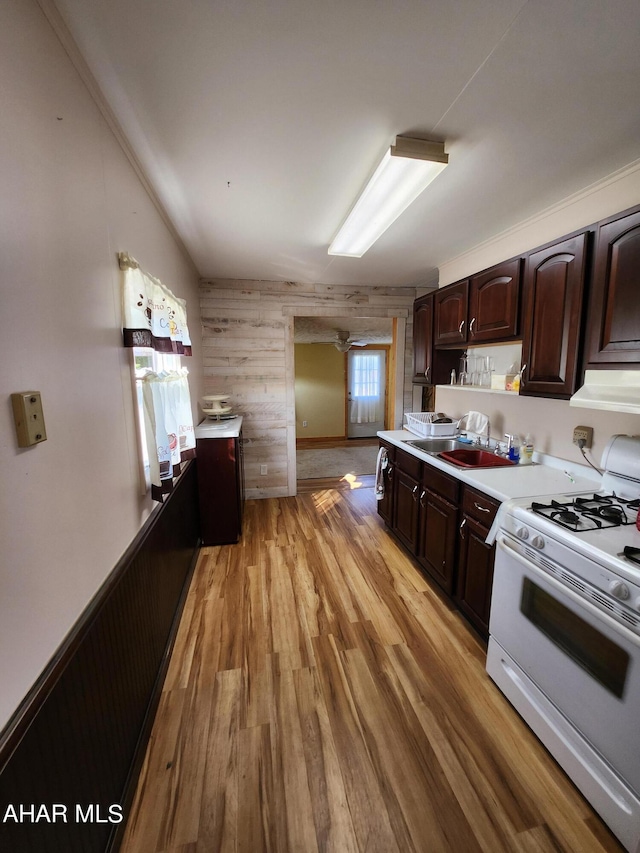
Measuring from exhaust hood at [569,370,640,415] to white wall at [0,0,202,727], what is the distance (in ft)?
6.24

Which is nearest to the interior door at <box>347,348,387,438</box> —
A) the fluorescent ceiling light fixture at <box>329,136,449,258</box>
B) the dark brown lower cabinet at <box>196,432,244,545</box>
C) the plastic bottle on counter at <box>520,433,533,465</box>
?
the dark brown lower cabinet at <box>196,432,244,545</box>

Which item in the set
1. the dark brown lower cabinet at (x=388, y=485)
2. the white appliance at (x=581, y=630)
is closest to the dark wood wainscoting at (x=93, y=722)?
the white appliance at (x=581, y=630)

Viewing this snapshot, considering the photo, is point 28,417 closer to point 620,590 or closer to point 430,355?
point 620,590

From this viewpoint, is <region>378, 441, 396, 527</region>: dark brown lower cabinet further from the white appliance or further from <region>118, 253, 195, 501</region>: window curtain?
<region>118, 253, 195, 501</region>: window curtain

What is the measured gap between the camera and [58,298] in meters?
0.89

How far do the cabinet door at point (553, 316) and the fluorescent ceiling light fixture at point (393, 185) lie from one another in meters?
0.76

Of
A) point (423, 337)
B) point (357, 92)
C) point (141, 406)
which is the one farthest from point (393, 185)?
point (141, 406)

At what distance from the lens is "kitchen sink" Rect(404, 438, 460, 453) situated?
2.66 m

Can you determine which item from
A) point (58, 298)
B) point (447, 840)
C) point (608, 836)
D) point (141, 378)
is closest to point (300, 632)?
point (447, 840)

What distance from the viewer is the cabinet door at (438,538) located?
6.77ft

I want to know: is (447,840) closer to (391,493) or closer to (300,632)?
(300,632)

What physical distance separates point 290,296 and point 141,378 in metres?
2.57

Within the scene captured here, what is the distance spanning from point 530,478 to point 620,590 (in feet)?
2.86

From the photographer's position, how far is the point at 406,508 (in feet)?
8.81
